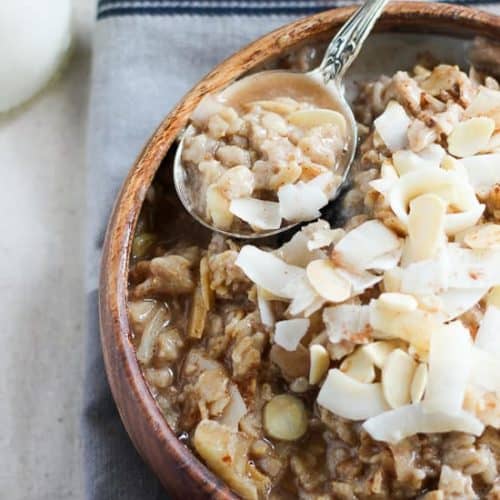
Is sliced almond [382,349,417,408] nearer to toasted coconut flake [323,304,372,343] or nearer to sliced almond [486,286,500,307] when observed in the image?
toasted coconut flake [323,304,372,343]

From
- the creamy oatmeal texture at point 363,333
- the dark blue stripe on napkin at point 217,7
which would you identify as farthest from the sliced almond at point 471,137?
the dark blue stripe on napkin at point 217,7

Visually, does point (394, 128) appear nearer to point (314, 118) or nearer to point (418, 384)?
point (314, 118)

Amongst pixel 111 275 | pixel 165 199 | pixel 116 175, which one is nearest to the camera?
pixel 111 275

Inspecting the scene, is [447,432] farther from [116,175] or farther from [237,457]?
[116,175]

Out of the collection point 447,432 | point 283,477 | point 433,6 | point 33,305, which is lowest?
point 33,305

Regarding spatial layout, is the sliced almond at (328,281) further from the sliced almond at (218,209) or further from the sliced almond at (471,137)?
the sliced almond at (471,137)

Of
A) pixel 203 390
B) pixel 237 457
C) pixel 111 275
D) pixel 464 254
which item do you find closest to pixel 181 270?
pixel 111 275

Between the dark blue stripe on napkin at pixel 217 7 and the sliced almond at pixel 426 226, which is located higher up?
the sliced almond at pixel 426 226
